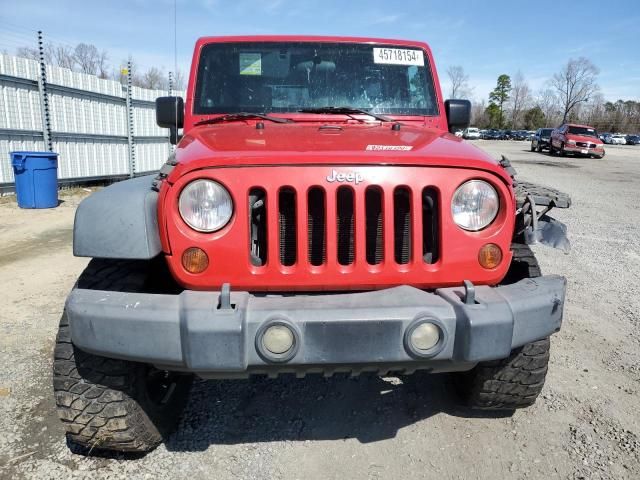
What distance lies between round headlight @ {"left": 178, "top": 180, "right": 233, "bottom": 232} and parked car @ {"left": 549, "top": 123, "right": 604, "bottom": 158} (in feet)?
94.1

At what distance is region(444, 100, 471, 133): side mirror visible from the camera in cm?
352

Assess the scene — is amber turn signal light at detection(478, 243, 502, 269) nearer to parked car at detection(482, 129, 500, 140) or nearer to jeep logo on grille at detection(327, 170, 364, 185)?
jeep logo on grille at detection(327, 170, 364, 185)

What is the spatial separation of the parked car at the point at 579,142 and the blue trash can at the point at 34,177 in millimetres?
25860

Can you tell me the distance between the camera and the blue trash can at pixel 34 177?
8.25m

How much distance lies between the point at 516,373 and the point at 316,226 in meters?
1.27

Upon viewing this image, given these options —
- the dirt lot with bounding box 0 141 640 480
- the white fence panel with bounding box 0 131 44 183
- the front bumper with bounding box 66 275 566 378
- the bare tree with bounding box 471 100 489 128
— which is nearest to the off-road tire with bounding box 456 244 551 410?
the dirt lot with bounding box 0 141 640 480

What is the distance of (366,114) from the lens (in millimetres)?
3229

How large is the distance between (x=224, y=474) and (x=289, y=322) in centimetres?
97

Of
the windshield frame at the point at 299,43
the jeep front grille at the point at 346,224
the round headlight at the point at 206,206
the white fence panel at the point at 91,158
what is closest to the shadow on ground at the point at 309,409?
the jeep front grille at the point at 346,224

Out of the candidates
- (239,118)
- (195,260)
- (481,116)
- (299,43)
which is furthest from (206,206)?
(481,116)

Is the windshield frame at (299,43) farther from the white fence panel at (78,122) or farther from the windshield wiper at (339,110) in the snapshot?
the white fence panel at (78,122)

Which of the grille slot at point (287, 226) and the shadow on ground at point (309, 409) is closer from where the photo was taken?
the grille slot at point (287, 226)

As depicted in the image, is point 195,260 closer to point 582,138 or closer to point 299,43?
point 299,43

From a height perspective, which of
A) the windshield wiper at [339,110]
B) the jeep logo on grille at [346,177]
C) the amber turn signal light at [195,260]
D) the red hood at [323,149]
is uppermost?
the windshield wiper at [339,110]
